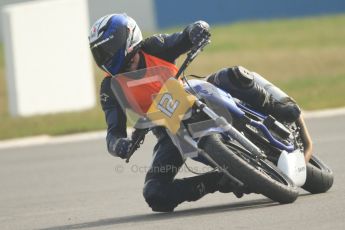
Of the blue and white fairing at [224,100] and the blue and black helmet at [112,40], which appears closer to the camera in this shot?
the blue and white fairing at [224,100]

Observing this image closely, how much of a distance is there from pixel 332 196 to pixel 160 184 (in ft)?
4.28

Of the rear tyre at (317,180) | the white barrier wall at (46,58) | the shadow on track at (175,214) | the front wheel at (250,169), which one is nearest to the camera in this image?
the front wheel at (250,169)

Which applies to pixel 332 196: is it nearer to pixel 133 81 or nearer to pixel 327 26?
pixel 133 81

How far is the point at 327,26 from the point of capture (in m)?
31.0

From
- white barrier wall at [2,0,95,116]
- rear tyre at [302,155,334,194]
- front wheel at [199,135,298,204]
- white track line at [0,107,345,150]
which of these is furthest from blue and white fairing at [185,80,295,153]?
white barrier wall at [2,0,95,116]

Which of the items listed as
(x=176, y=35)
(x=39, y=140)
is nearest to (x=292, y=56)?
(x=39, y=140)

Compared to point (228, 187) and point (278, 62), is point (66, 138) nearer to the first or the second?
point (228, 187)

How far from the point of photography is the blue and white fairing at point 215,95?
300 inches

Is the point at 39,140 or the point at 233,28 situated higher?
the point at 39,140

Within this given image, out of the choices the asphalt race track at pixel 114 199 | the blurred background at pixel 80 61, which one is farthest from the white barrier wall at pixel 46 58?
the asphalt race track at pixel 114 199

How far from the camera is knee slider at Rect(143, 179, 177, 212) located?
801 cm

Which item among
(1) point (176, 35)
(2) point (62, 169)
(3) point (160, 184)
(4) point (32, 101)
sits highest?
(1) point (176, 35)

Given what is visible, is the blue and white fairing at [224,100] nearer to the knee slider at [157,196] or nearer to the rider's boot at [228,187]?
the rider's boot at [228,187]

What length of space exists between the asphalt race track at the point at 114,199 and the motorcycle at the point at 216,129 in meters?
0.24
